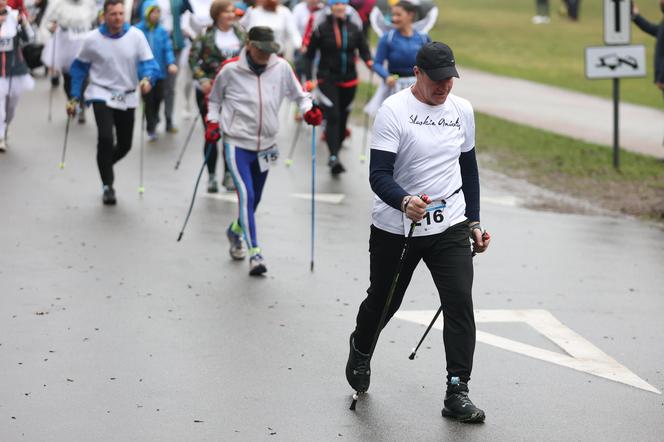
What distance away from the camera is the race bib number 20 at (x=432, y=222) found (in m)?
6.79

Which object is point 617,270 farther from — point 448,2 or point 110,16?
point 448,2

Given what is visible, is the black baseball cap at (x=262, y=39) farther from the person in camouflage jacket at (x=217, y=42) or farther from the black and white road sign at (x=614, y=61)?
the black and white road sign at (x=614, y=61)

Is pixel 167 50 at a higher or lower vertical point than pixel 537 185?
higher

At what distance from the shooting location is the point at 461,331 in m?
6.73

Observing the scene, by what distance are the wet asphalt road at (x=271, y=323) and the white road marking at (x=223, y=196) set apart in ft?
0.40

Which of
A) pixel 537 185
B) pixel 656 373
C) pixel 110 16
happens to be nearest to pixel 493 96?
pixel 537 185

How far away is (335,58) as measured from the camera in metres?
15.4

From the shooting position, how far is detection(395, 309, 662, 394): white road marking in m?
7.78

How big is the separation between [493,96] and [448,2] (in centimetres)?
2552

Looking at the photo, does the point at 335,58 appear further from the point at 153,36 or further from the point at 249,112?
the point at 249,112

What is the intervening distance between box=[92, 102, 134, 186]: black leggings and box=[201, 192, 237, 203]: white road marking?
104 centimetres

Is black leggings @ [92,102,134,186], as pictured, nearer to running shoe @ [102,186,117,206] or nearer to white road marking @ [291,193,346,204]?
running shoe @ [102,186,117,206]

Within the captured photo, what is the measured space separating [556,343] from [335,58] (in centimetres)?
759

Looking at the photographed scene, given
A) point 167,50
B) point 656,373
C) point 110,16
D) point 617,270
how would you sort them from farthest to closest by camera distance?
point 167,50
point 110,16
point 617,270
point 656,373
